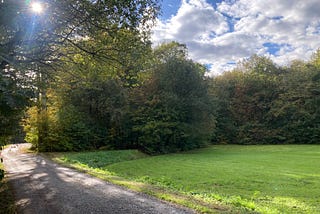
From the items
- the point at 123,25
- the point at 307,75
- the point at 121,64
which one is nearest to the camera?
the point at 123,25

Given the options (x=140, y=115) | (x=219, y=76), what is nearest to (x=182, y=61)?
(x=140, y=115)

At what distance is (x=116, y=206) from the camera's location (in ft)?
21.2

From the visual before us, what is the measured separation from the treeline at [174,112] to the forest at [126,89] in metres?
0.12

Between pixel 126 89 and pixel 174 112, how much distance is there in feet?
19.9

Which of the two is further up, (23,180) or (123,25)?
(123,25)

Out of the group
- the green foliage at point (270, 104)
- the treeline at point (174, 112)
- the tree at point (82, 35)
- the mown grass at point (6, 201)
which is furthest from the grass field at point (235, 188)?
the green foliage at point (270, 104)

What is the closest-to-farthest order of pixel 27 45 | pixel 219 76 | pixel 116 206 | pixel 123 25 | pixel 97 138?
pixel 116 206, pixel 27 45, pixel 123 25, pixel 97 138, pixel 219 76

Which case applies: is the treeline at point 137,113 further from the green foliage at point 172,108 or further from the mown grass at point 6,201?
the mown grass at point 6,201

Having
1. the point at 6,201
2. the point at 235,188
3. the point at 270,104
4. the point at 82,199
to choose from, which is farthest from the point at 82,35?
the point at 270,104

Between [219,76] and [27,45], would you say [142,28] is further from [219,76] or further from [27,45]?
[219,76]

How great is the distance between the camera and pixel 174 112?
98.7ft

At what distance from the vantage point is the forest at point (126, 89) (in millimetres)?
7355

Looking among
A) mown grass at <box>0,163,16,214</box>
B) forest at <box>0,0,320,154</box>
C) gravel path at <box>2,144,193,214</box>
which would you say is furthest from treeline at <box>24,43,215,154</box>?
gravel path at <box>2,144,193,214</box>

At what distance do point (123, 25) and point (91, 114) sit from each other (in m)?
23.4
